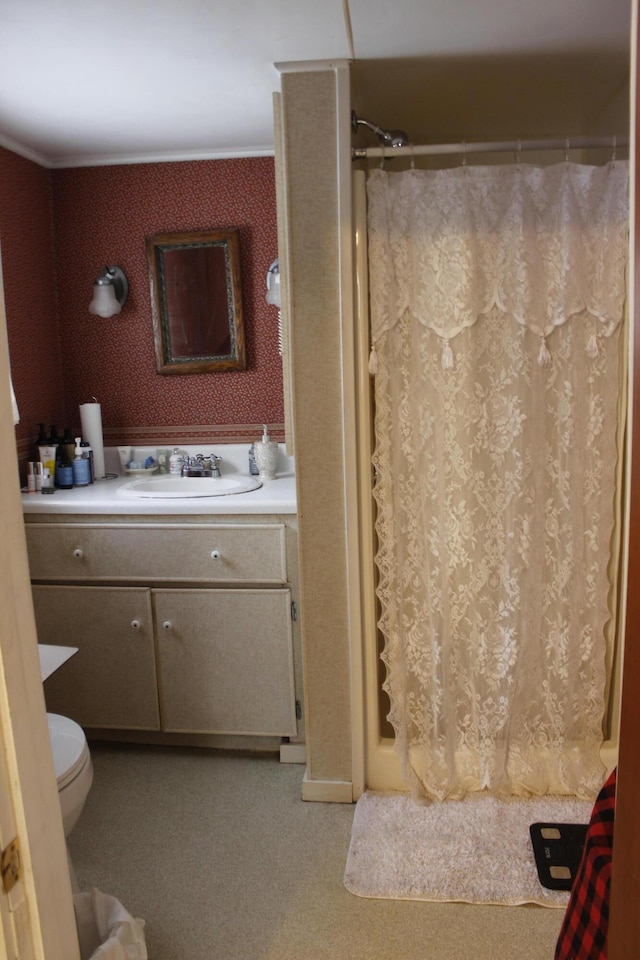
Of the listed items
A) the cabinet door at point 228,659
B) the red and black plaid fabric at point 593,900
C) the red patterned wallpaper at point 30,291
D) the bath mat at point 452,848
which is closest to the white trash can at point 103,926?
the bath mat at point 452,848

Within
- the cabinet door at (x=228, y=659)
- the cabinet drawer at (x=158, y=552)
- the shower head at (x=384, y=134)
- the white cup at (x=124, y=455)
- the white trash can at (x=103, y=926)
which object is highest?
the shower head at (x=384, y=134)

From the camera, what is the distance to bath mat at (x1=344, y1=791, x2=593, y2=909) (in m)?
1.88

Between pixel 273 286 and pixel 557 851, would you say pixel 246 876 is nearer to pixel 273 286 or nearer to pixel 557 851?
pixel 557 851

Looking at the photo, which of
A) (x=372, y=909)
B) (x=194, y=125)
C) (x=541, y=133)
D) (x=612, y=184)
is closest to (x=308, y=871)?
(x=372, y=909)

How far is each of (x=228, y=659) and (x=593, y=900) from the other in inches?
61.4

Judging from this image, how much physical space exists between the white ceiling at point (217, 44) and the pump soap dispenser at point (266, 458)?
3.78 feet

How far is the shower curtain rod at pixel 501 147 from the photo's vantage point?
78.4 inches

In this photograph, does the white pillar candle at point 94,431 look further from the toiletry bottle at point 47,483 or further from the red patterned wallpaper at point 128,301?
the toiletry bottle at point 47,483

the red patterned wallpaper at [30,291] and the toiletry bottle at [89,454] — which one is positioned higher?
the red patterned wallpaper at [30,291]

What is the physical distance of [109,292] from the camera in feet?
9.55

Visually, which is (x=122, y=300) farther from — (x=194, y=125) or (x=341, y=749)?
(x=341, y=749)

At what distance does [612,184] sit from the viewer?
76.3 inches

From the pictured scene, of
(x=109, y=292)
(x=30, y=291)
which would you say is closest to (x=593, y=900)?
(x=109, y=292)

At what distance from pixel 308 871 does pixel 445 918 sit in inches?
15.3
